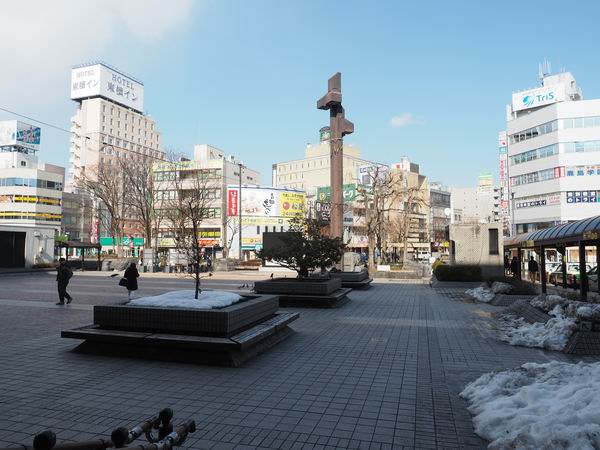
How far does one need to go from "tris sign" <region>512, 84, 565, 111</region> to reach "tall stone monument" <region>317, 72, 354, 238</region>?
50.5 metres

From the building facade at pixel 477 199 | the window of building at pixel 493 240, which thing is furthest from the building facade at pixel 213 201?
the building facade at pixel 477 199

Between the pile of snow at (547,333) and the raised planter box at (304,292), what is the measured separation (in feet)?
18.6

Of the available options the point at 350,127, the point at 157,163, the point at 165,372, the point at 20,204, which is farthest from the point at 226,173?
the point at 165,372

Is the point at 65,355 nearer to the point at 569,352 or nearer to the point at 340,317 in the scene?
the point at 340,317

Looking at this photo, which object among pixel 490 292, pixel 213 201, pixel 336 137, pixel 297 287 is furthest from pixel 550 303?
pixel 213 201

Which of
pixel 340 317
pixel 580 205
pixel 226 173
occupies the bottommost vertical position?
pixel 340 317

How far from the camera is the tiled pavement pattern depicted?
432 cm

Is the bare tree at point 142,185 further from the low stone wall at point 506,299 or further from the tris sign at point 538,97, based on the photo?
the tris sign at point 538,97

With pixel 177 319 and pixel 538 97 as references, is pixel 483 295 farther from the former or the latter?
pixel 538 97

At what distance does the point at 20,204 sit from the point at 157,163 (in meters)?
22.5

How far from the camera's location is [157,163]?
240ft

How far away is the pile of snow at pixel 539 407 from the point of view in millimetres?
3607

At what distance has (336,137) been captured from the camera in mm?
27375

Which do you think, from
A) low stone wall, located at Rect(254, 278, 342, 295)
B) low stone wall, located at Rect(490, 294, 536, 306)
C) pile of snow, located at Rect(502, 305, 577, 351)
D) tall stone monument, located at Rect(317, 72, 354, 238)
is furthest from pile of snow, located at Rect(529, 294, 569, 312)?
tall stone monument, located at Rect(317, 72, 354, 238)
